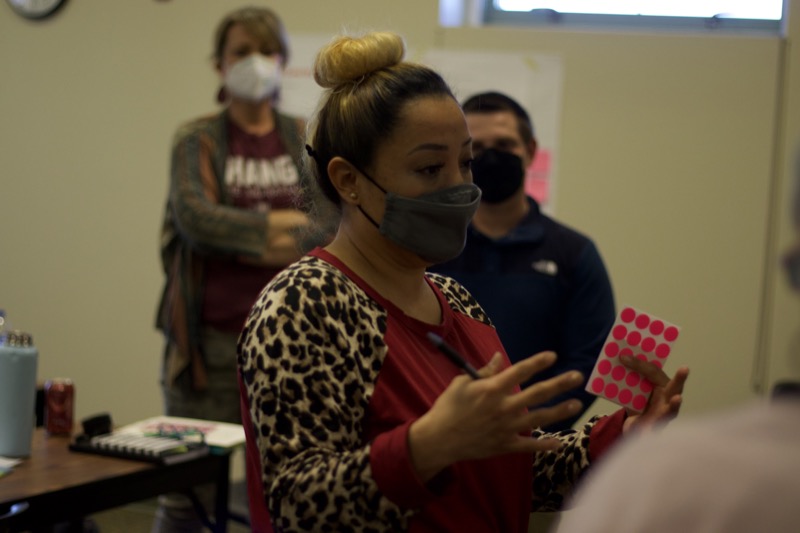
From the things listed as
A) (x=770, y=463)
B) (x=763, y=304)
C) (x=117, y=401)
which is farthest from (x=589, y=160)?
(x=770, y=463)

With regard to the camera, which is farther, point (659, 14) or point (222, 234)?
point (659, 14)

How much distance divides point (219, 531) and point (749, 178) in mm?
2541

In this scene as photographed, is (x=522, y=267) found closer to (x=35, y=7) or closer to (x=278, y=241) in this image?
(x=278, y=241)

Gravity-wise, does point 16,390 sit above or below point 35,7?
below

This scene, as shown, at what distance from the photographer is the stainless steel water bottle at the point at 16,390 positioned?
2256 millimetres

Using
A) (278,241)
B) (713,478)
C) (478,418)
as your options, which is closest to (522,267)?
(278,241)

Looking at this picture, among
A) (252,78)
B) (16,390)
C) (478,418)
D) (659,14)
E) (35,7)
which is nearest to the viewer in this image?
(478,418)

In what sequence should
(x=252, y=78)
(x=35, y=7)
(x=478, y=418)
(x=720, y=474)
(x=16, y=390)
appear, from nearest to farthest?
(x=720, y=474) → (x=478, y=418) → (x=16, y=390) → (x=252, y=78) → (x=35, y=7)

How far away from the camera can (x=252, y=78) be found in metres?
3.33

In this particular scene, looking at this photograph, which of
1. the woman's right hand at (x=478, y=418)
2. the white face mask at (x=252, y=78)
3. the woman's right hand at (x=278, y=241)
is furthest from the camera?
the white face mask at (x=252, y=78)

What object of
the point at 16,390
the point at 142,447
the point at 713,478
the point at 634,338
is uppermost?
the point at 713,478

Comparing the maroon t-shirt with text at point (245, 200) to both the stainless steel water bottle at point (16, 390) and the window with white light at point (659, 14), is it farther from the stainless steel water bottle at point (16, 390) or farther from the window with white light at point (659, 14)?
the window with white light at point (659, 14)

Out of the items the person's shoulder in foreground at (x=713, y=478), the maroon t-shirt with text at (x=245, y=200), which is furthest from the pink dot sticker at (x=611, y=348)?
the maroon t-shirt with text at (x=245, y=200)

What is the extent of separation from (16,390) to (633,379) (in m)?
1.40
